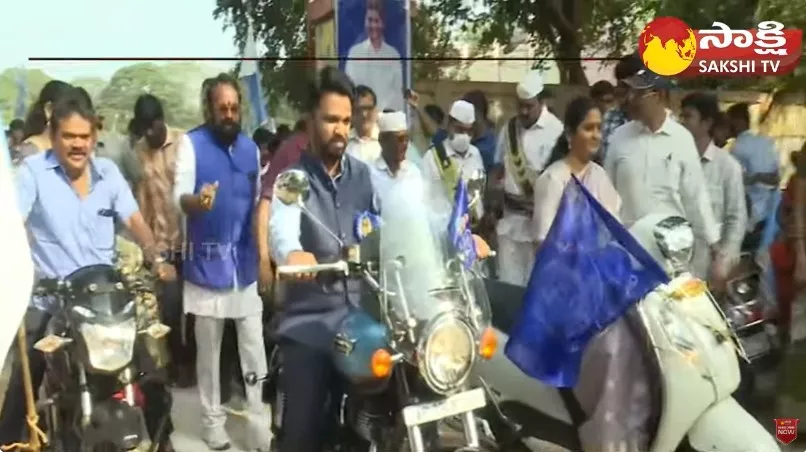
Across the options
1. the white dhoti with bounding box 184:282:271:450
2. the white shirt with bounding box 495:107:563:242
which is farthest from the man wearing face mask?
the white dhoti with bounding box 184:282:271:450

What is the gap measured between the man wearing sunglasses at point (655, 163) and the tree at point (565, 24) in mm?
156

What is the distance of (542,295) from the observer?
11.9ft

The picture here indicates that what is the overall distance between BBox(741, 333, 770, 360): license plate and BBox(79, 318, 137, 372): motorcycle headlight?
6.90ft

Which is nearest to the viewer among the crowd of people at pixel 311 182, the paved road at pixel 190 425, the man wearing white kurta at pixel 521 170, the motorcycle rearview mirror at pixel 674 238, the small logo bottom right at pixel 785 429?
the crowd of people at pixel 311 182

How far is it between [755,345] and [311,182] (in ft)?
5.53

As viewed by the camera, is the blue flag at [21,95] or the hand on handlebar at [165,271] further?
the hand on handlebar at [165,271]

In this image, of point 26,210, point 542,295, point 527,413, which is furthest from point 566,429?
point 26,210

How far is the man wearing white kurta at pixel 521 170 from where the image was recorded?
3.55 metres

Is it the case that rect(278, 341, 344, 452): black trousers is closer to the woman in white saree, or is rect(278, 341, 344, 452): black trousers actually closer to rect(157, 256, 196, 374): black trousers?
rect(157, 256, 196, 374): black trousers

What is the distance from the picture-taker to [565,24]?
11.6 feet

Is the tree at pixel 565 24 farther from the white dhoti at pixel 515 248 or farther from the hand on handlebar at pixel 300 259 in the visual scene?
the hand on handlebar at pixel 300 259

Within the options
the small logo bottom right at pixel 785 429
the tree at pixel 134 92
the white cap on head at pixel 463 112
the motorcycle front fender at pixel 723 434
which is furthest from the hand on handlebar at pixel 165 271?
the small logo bottom right at pixel 785 429

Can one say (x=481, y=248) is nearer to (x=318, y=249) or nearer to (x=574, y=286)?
(x=574, y=286)

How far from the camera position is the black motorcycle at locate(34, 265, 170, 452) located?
335 cm
